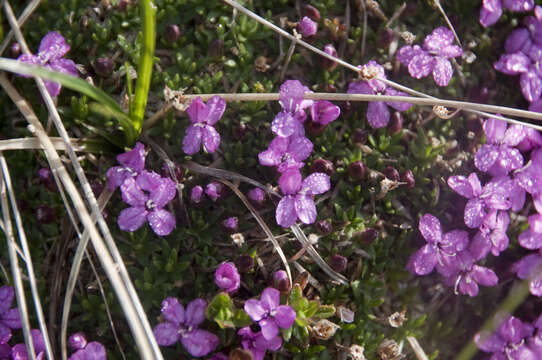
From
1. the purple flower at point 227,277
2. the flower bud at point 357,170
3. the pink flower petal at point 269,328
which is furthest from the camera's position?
the flower bud at point 357,170

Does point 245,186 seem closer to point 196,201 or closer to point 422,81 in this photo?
point 196,201

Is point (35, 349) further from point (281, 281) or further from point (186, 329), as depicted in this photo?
point (281, 281)

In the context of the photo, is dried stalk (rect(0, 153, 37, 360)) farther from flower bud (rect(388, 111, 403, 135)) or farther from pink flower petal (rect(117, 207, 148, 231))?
flower bud (rect(388, 111, 403, 135))

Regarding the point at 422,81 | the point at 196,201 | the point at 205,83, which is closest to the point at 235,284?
the point at 196,201

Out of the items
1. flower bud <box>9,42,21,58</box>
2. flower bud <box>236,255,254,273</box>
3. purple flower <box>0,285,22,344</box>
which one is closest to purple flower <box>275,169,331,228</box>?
flower bud <box>236,255,254,273</box>

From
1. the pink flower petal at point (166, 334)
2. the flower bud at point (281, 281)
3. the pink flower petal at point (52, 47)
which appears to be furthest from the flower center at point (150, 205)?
the pink flower petal at point (52, 47)

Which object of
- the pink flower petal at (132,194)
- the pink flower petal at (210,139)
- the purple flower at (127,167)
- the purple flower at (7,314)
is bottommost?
the purple flower at (7,314)

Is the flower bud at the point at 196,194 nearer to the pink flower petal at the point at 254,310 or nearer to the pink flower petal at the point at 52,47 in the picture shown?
the pink flower petal at the point at 254,310
